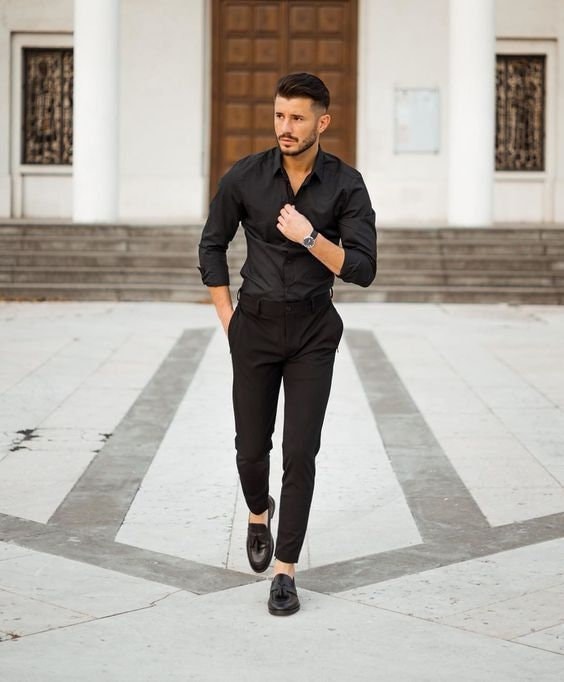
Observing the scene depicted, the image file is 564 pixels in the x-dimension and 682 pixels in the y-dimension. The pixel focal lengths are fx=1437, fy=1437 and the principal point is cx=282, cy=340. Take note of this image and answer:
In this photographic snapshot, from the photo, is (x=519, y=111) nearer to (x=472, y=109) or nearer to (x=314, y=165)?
(x=472, y=109)

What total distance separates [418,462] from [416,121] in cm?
1635

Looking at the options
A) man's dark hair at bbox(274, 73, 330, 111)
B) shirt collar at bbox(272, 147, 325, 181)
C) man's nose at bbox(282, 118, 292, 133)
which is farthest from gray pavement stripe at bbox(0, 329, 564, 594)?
man's dark hair at bbox(274, 73, 330, 111)

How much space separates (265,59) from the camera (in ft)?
77.2

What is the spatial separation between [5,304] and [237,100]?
798 centimetres

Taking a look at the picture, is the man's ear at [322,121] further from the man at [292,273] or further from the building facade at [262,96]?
the building facade at [262,96]

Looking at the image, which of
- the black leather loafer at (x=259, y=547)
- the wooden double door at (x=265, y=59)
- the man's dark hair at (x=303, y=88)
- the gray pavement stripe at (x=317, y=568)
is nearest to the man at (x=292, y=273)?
the man's dark hair at (x=303, y=88)

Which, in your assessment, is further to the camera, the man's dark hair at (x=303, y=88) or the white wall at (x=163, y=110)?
the white wall at (x=163, y=110)

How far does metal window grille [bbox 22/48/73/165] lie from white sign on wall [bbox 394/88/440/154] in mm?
5378

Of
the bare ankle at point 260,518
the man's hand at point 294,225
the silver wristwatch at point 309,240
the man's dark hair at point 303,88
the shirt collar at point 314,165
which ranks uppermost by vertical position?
the man's dark hair at point 303,88

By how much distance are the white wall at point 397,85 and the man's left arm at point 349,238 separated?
1812 centimetres

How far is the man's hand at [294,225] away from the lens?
16.0ft

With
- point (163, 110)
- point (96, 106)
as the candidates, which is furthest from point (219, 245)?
point (163, 110)

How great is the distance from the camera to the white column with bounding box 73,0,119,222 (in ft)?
63.2

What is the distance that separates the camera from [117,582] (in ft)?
17.4
